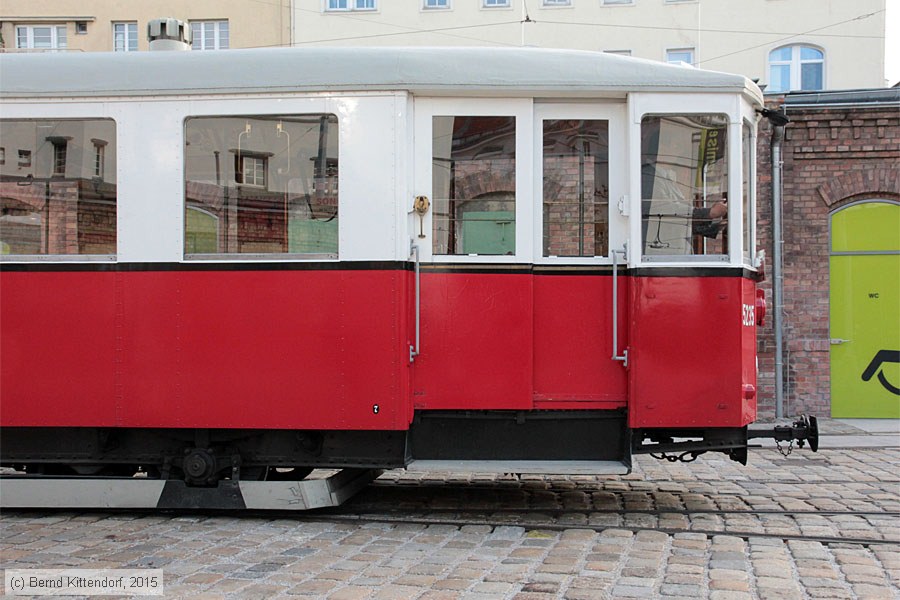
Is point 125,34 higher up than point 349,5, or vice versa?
point 349,5

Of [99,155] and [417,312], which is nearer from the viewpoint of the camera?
[417,312]

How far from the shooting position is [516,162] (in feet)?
19.9

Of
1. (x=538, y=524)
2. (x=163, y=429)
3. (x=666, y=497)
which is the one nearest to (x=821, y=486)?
(x=666, y=497)

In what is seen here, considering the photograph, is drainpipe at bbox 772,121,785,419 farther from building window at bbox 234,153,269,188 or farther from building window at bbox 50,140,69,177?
building window at bbox 50,140,69,177

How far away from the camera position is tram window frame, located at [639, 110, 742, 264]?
19.8 ft

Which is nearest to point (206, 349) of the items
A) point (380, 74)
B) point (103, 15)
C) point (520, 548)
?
point (380, 74)

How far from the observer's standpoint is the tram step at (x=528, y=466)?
5.96 meters

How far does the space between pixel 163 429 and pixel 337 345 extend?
1.48 m

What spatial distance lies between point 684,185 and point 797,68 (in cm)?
2347

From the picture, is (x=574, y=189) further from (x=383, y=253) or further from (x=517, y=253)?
(x=383, y=253)

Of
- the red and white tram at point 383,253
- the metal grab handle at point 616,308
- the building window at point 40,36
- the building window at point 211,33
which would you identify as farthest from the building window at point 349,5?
the metal grab handle at point 616,308

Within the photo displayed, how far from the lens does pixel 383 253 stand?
595 centimetres

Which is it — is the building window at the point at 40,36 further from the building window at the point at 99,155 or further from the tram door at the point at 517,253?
the tram door at the point at 517,253

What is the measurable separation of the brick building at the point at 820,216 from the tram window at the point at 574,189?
7.87m
